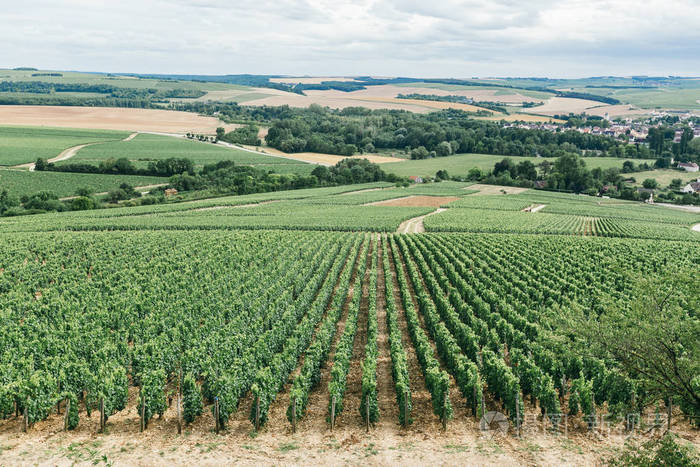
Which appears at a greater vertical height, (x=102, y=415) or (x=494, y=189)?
(x=494, y=189)

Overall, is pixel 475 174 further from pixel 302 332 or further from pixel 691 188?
pixel 302 332

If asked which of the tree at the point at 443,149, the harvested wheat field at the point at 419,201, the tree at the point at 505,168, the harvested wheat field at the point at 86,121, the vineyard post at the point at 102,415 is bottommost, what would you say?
the vineyard post at the point at 102,415

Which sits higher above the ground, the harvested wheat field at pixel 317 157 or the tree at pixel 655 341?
the harvested wheat field at pixel 317 157

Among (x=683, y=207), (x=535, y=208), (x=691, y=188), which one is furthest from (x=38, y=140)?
(x=691, y=188)

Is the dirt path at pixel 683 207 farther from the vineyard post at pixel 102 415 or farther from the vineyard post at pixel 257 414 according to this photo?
the vineyard post at pixel 102 415

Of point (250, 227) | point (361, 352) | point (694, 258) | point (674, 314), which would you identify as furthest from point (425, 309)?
point (250, 227)

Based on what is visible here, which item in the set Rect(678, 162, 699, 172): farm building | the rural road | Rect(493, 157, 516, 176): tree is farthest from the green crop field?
Rect(678, 162, 699, 172): farm building

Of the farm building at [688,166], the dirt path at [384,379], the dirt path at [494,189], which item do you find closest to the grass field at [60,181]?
the dirt path at [494,189]
